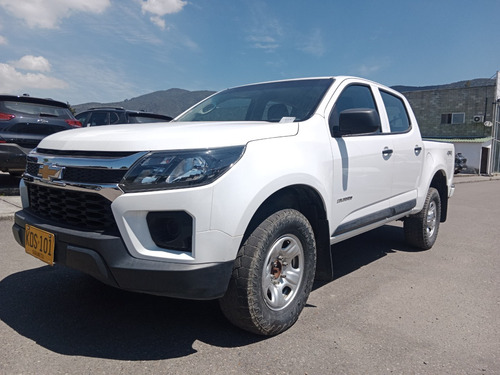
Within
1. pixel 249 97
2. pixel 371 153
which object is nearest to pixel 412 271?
pixel 371 153

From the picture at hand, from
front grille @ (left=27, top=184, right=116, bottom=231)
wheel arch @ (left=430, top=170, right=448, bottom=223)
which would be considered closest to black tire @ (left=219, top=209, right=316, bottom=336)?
front grille @ (left=27, top=184, right=116, bottom=231)

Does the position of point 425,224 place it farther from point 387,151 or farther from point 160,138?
point 160,138

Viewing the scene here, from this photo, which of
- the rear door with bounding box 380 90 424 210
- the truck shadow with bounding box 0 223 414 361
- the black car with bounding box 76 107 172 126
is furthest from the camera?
the black car with bounding box 76 107 172 126

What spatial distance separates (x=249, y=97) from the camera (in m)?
3.75

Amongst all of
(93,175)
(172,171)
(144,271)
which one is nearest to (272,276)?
(144,271)

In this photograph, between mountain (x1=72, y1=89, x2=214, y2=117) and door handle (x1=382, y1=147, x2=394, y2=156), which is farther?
mountain (x1=72, y1=89, x2=214, y2=117)

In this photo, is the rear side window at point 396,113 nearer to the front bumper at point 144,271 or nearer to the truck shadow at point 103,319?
the truck shadow at point 103,319

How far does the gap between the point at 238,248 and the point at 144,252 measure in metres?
0.52

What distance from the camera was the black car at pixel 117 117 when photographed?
7.96m

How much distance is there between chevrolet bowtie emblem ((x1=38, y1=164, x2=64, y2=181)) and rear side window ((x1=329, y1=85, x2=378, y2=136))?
1.97 meters

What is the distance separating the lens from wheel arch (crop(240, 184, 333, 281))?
2.51m

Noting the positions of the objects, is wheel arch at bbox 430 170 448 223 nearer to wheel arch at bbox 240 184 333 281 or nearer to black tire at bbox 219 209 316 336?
wheel arch at bbox 240 184 333 281

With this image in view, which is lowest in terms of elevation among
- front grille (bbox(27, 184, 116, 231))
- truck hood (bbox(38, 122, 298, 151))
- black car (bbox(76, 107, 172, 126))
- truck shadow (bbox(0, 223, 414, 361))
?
truck shadow (bbox(0, 223, 414, 361))

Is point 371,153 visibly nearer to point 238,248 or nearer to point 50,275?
point 238,248
